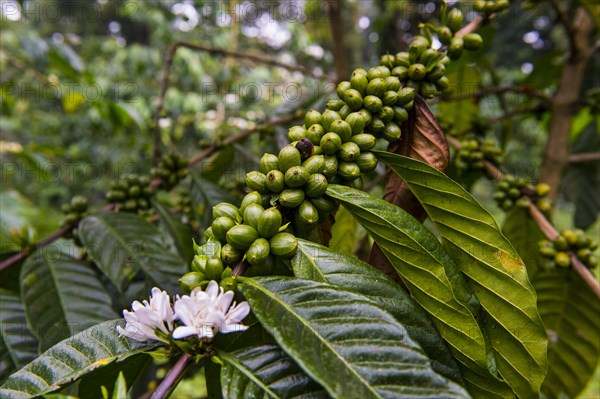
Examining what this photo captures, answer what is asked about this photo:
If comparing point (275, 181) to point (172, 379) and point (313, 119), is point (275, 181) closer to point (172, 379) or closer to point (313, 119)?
point (313, 119)

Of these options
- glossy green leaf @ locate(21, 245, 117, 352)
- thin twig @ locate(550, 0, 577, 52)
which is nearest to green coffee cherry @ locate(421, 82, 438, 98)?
glossy green leaf @ locate(21, 245, 117, 352)

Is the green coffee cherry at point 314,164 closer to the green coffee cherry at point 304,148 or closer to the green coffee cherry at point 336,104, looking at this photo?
the green coffee cherry at point 304,148

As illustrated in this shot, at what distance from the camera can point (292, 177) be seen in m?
0.66

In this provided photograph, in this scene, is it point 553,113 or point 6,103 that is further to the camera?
point 6,103

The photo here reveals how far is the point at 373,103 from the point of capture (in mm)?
738

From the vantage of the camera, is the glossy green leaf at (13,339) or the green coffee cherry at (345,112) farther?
the glossy green leaf at (13,339)

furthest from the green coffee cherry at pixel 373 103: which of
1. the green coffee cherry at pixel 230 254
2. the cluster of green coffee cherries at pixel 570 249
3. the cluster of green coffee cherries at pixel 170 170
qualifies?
the cluster of green coffee cherries at pixel 170 170

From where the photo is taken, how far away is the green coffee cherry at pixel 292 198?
26.2 inches

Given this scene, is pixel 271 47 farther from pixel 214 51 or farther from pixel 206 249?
pixel 206 249

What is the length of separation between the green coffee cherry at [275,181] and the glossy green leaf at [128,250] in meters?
0.44

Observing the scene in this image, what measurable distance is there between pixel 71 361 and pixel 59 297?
0.46 m

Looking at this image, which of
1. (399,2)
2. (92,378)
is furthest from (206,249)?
(399,2)

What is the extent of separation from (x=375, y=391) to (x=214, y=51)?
1506mm

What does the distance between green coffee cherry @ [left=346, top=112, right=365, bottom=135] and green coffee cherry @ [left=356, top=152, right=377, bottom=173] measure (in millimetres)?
41
